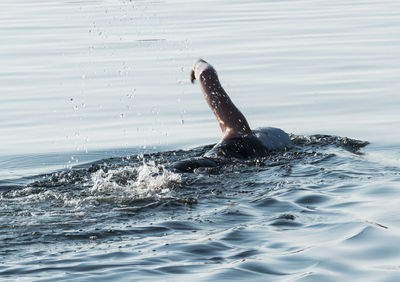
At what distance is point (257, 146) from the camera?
9609 mm

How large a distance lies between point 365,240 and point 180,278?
5.08 feet

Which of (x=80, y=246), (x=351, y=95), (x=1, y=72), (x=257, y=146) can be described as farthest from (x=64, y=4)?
(x=80, y=246)

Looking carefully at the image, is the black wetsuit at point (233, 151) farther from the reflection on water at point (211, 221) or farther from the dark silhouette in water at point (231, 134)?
the reflection on water at point (211, 221)

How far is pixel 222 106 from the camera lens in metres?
9.80

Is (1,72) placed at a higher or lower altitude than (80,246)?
higher

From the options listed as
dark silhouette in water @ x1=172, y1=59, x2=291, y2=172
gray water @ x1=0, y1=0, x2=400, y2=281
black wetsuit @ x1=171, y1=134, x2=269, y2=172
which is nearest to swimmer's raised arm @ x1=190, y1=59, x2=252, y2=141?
dark silhouette in water @ x1=172, y1=59, x2=291, y2=172

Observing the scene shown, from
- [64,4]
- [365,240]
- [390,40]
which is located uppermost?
[64,4]

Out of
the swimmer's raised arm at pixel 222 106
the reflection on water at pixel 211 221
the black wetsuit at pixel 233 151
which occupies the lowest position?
the reflection on water at pixel 211 221

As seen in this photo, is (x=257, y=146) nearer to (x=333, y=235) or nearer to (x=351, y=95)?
(x=333, y=235)

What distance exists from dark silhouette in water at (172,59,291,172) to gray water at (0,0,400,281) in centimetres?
16

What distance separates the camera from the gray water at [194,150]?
6438 mm

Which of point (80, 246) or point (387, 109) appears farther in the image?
point (387, 109)

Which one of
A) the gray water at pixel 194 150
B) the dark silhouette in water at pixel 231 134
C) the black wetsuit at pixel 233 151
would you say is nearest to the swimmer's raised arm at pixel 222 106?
the dark silhouette in water at pixel 231 134

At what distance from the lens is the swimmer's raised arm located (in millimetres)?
9641
